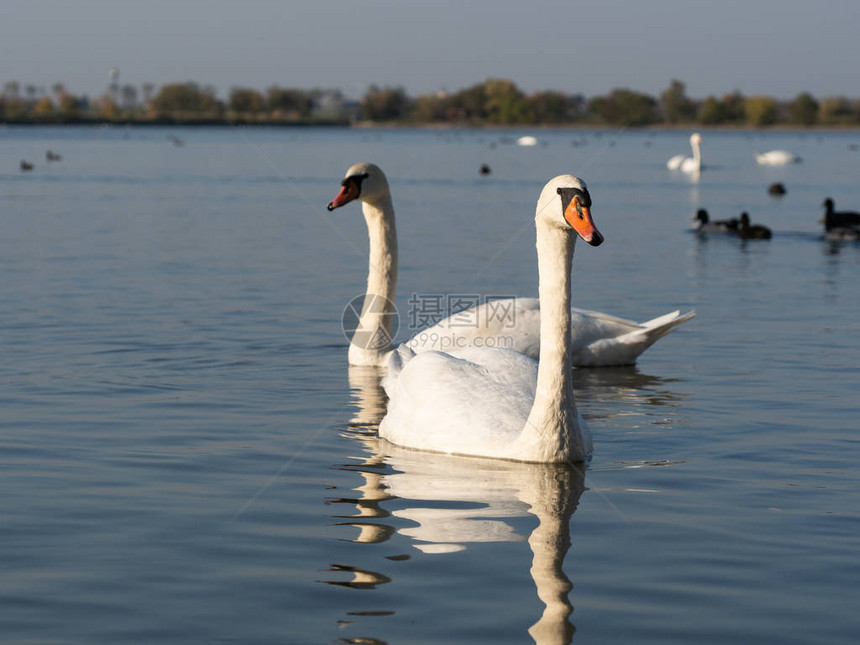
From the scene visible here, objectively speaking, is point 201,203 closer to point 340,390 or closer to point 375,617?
point 340,390

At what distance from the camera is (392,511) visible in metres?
7.54

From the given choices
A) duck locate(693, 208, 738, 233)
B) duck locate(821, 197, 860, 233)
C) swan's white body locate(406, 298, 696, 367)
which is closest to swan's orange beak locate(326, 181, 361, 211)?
swan's white body locate(406, 298, 696, 367)

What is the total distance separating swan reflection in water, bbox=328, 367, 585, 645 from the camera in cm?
627

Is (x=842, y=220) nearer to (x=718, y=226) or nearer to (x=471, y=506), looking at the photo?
(x=718, y=226)

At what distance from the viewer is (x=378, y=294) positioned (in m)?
13.2

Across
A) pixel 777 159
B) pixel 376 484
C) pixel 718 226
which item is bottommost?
pixel 376 484

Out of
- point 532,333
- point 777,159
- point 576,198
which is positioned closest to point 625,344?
point 532,333

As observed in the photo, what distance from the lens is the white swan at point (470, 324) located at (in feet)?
39.8

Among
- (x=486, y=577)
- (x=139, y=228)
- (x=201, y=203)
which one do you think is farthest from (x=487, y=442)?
(x=201, y=203)

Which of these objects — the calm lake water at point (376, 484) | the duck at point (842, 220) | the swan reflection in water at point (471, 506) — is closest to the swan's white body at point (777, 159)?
the duck at point (842, 220)

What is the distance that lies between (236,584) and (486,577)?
4.23 ft

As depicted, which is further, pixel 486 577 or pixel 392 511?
pixel 392 511

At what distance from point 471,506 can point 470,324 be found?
461 centimetres

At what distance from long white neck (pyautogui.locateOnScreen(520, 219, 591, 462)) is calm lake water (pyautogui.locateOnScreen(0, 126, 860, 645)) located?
289mm
